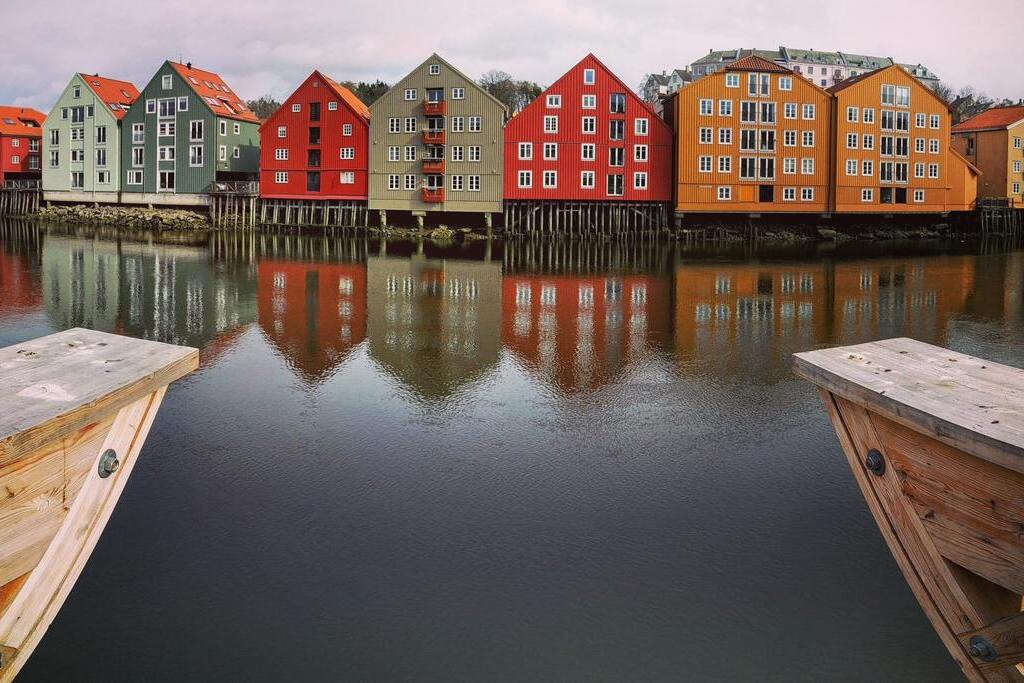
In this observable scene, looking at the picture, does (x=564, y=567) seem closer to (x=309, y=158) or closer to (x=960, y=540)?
(x=960, y=540)

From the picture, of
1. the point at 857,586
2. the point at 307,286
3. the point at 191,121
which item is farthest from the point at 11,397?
the point at 191,121

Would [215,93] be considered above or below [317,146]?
above

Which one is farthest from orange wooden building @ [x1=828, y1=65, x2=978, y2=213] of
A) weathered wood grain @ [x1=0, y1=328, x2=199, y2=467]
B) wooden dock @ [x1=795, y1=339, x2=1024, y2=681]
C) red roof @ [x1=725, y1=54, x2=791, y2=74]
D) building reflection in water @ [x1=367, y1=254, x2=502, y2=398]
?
weathered wood grain @ [x1=0, y1=328, x2=199, y2=467]

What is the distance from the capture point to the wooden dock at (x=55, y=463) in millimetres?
4301

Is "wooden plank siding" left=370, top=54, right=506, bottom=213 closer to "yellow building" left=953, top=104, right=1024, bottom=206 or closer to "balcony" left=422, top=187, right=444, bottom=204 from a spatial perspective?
"balcony" left=422, top=187, right=444, bottom=204

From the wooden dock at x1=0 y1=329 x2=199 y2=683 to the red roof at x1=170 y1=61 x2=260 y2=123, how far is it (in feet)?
234

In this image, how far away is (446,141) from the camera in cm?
6250

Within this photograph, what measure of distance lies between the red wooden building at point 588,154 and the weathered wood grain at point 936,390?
5624 centimetres

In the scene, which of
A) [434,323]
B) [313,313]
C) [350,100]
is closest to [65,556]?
[434,323]

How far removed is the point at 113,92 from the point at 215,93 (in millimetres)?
12201

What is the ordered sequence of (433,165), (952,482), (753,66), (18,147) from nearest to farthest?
1. (952,482)
2. (753,66)
3. (433,165)
4. (18,147)

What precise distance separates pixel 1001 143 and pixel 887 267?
1812 inches

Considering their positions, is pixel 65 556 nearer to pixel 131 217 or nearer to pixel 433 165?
pixel 433 165

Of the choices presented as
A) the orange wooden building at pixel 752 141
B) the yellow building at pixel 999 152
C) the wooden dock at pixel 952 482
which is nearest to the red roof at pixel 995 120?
the yellow building at pixel 999 152
